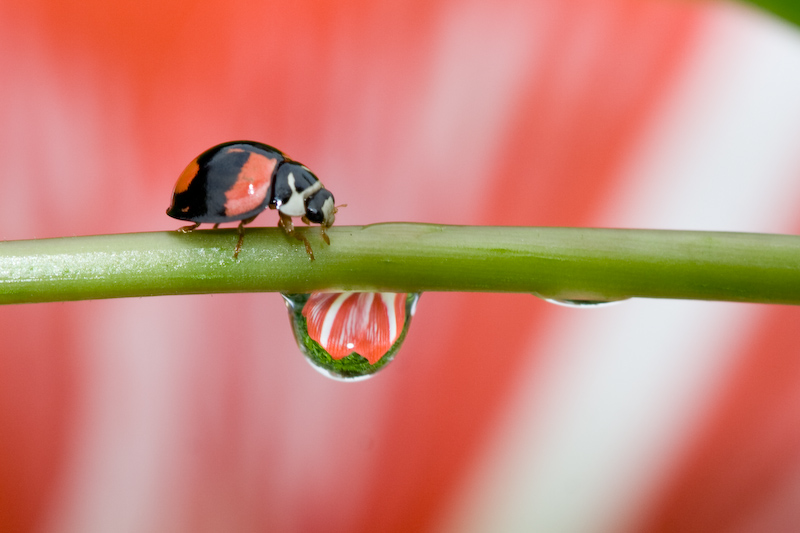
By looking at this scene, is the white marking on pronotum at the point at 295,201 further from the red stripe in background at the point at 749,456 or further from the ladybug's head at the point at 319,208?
the red stripe in background at the point at 749,456

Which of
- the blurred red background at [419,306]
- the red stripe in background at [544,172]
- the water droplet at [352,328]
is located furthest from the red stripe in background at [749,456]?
the water droplet at [352,328]

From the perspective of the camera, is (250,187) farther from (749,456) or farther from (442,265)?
(749,456)

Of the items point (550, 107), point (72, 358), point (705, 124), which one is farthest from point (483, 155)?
point (72, 358)

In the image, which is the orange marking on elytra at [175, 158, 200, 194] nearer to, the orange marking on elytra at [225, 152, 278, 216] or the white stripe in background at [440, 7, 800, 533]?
the orange marking on elytra at [225, 152, 278, 216]

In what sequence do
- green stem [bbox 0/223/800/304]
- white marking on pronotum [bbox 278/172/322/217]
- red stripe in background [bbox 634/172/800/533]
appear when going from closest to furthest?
green stem [bbox 0/223/800/304] → white marking on pronotum [bbox 278/172/322/217] → red stripe in background [bbox 634/172/800/533]

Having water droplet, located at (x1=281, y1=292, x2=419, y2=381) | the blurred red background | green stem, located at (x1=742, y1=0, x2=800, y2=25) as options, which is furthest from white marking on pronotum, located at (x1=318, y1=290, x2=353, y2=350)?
the blurred red background

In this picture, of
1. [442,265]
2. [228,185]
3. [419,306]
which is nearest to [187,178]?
[228,185]
